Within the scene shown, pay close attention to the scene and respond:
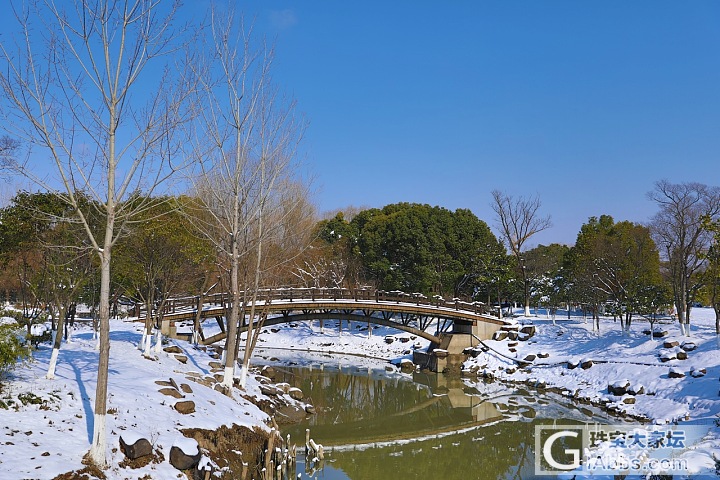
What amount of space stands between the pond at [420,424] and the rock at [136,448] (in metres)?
4.53

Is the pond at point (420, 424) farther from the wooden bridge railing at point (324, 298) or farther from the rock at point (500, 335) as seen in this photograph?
the rock at point (500, 335)

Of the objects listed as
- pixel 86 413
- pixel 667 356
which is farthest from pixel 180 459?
pixel 667 356

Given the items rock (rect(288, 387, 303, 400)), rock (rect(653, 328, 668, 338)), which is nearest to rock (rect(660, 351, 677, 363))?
rock (rect(653, 328, 668, 338))

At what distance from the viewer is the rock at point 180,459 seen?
1013cm

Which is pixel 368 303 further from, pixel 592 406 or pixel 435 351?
pixel 592 406

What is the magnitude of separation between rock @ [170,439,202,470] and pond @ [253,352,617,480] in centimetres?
368

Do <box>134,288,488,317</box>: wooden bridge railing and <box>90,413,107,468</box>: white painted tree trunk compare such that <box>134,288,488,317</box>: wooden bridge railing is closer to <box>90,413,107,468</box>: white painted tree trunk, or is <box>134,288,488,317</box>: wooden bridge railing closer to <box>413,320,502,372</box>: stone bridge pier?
<box>413,320,502,372</box>: stone bridge pier

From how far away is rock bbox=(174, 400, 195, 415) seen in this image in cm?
1255

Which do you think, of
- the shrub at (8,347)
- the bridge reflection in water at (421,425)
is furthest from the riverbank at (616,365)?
the shrub at (8,347)

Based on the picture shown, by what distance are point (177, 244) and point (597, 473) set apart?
14.6 m

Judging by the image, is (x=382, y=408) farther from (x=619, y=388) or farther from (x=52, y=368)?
(x=52, y=368)

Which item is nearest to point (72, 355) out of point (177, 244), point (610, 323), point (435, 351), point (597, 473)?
point (177, 244)

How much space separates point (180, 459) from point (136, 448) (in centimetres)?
89

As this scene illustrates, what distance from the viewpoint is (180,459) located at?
1018cm
